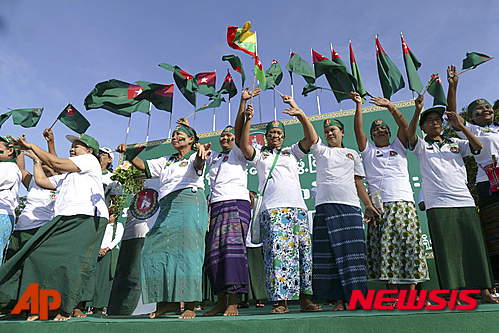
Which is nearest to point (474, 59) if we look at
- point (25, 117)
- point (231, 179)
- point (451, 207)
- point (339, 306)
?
point (451, 207)

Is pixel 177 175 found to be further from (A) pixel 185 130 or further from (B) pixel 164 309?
(B) pixel 164 309

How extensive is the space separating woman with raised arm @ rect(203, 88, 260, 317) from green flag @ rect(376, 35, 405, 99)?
3224mm

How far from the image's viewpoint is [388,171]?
3.58 m

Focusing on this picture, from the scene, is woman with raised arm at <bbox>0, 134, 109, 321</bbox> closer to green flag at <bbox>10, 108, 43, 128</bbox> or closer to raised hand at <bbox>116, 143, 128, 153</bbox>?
raised hand at <bbox>116, 143, 128, 153</bbox>

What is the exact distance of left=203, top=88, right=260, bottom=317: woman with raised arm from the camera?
324 cm

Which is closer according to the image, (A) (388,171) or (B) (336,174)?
(B) (336,174)

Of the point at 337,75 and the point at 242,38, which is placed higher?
the point at 337,75

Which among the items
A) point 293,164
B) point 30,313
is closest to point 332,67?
point 293,164

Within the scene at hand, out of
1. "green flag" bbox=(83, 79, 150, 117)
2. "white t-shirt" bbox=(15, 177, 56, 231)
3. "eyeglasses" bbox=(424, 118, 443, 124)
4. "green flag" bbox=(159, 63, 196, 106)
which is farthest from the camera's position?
"green flag" bbox=(159, 63, 196, 106)

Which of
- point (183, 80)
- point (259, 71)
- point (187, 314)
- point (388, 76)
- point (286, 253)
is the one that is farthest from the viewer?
point (183, 80)

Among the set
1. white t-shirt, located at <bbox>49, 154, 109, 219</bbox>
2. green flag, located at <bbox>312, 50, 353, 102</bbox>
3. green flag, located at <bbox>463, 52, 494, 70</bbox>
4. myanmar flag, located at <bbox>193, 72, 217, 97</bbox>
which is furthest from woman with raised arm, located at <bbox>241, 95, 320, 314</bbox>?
myanmar flag, located at <bbox>193, 72, 217, 97</bbox>

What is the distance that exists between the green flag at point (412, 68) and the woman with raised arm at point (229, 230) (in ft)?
9.79

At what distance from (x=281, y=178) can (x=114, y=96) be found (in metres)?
5.20

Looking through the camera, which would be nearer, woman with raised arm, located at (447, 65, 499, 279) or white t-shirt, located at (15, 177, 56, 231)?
woman with raised arm, located at (447, 65, 499, 279)
